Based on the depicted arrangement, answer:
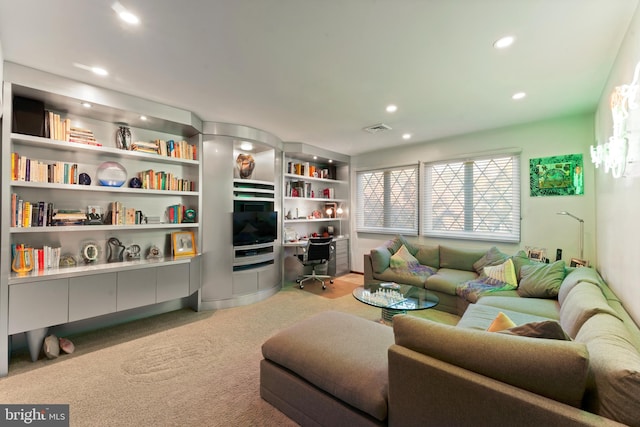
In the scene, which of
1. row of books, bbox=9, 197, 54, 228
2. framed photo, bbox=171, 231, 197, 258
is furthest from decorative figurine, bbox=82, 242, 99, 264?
framed photo, bbox=171, 231, 197, 258

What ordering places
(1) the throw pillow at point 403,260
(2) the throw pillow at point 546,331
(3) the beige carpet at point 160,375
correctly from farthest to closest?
1. (1) the throw pillow at point 403,260
2. (3) the beige carpet at point 160,375
3. (2) the throw pillow at point 546,331

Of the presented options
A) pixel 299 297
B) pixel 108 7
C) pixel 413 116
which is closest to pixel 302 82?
pixel 108 7

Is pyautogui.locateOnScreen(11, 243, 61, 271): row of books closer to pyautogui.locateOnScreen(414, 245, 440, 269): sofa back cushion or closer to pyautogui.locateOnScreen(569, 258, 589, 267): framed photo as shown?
pyautogui.locateOnScreen(414, 245, 440, 269): sofa back cushion

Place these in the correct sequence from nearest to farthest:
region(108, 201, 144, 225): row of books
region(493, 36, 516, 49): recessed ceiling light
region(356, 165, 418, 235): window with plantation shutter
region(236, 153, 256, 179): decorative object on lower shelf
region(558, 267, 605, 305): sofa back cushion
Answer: region(493, 36, 516, 49): recessed ceiling light → region(558, 267, 605, 305): sofa back cushion → region(108, 201, 144, 225): row of books → region(236, 153, 256, 179): decorative object on lower shelf → region(356, 165, 418, 235): window with plantation shutter

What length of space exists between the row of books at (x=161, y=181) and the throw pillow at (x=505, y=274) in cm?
422

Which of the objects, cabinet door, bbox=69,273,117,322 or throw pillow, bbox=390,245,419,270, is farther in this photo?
throw pillow, bbox=390,245,419,270

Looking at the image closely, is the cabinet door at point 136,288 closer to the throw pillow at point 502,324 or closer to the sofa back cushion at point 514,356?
the sofa back cushion at point 514,356

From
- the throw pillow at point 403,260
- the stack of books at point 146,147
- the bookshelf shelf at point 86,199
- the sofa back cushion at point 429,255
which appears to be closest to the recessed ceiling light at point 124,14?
the bookshelf shelf at point 86,199

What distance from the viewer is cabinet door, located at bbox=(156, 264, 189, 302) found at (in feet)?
10.0

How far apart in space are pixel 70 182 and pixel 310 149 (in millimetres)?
3498

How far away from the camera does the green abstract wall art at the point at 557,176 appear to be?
11.2 feet

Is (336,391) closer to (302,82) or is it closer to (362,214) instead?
(302,82)

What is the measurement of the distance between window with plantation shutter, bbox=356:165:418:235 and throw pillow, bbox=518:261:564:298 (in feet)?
6.93

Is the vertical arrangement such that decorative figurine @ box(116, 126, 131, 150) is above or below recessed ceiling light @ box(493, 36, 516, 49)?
below
